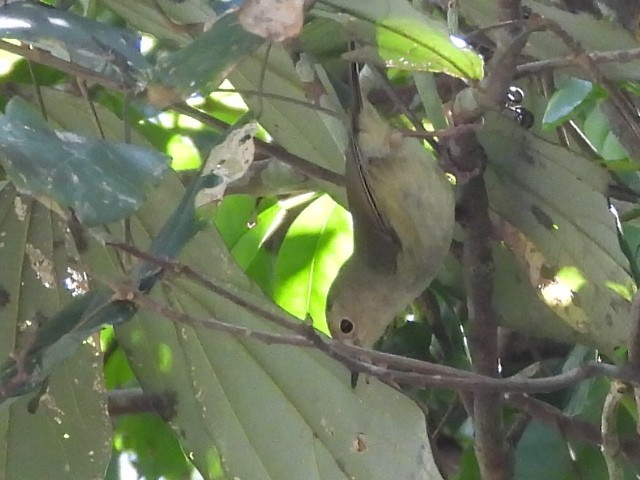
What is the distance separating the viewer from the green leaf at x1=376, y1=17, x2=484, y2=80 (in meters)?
0.61

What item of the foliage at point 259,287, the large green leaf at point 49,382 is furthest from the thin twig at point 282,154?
the large green leaf at point 49,382

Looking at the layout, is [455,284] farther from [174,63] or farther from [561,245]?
[174,63]

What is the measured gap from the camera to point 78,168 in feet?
1.62

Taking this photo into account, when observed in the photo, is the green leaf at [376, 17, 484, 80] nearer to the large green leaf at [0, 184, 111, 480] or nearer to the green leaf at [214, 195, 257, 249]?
the large green leaf at [0, 184, 111, 480]

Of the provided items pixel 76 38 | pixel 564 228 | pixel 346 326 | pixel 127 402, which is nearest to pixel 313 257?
pixel 346 326

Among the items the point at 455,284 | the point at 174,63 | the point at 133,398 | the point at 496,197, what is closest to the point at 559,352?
the point at 455,284

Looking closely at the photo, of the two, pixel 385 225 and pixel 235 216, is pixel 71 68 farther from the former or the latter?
pixel 235 216

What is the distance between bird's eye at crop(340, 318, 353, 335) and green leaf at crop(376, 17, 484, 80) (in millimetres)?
594

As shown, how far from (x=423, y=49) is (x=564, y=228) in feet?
1.00

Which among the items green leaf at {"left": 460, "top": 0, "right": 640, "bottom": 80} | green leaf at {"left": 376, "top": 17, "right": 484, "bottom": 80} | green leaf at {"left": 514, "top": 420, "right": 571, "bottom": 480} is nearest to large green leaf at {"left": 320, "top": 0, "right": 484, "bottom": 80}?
green leaf at {"left": 376, "top": 17, "right": 484, "bottom": 80}

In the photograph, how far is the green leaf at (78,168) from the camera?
469 mm

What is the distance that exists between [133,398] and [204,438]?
0.96 ft

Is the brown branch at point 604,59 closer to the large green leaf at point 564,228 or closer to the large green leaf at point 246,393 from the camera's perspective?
the large green leaf at point 564,228

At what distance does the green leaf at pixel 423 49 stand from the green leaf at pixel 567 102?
168 mm
